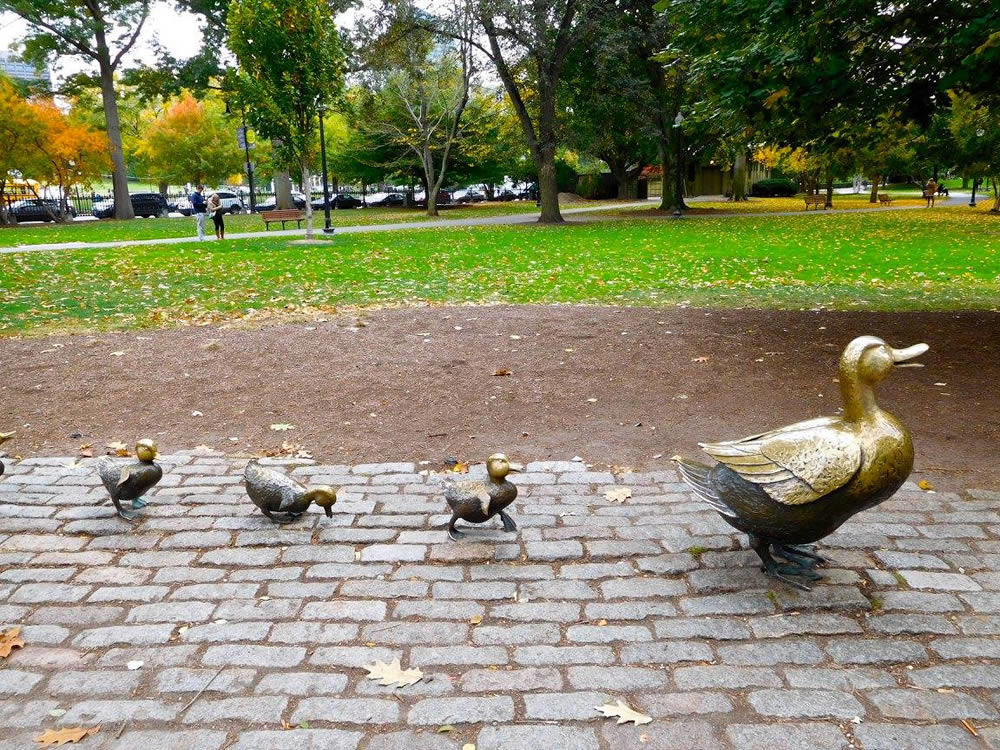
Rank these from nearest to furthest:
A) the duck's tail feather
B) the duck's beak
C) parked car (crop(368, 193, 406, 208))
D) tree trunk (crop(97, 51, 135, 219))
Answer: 1. the duck's beak
2. the duck's tail feather
3. tree trunk (crop(97, 51, 135, 219))
4. parked car (crop(368, 193, 406, 208))

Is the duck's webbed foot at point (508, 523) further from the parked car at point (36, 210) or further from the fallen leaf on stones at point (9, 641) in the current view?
the parked car at point (36, 210)

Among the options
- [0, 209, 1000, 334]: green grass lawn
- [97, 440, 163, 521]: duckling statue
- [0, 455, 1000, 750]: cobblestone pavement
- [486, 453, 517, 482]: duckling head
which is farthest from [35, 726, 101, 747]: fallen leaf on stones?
[0, 209, 1000, 334]: green grass lawn

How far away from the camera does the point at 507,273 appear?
50.2 ft

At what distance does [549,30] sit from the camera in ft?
88.1

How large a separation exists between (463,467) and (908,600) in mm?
2846

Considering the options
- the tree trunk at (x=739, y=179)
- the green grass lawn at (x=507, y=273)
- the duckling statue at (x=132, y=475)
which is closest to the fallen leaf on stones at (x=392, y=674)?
the duckling statue at (x=132, y=475)

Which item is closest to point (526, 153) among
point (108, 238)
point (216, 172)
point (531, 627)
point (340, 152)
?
point (340, 152)

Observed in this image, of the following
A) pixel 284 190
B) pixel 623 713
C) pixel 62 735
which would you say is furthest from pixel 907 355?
pixel 284 190

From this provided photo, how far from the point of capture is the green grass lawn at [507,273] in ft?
38.4

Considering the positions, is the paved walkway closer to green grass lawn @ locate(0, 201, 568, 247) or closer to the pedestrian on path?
the pedestrian on path

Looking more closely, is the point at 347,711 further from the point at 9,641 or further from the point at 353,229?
the point at 353,229

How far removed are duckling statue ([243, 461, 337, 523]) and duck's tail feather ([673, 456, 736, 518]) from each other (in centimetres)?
201

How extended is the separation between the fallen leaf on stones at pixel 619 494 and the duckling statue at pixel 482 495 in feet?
2.80

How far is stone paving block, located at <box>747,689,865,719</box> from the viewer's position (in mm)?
2842
